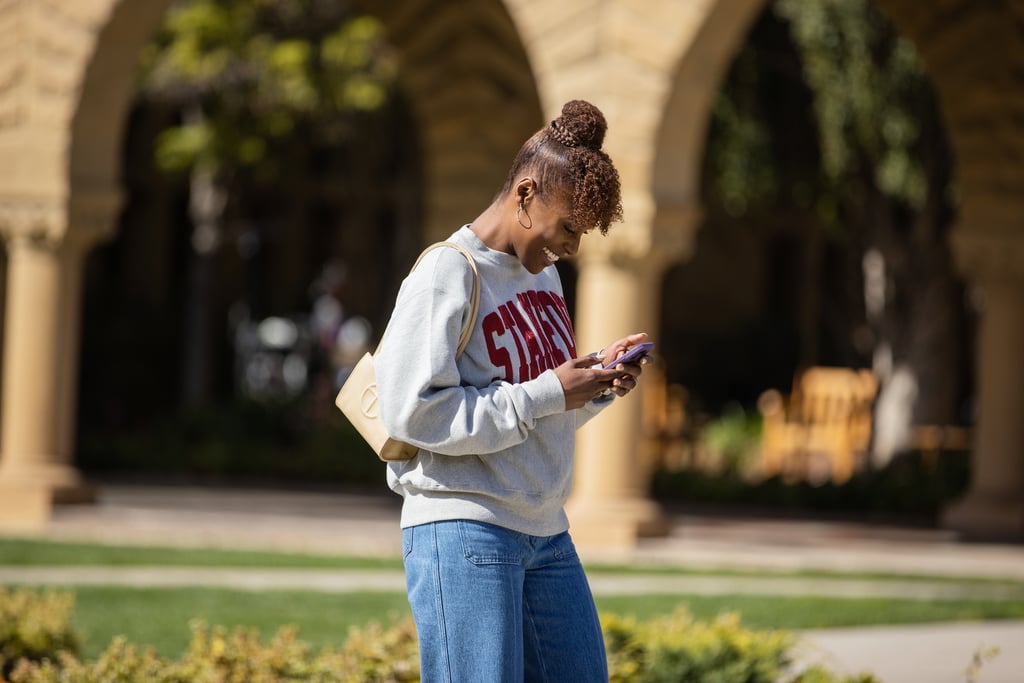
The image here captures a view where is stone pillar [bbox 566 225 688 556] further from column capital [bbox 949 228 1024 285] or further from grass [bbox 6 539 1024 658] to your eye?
column capital [bbox 949 228 1024 285]

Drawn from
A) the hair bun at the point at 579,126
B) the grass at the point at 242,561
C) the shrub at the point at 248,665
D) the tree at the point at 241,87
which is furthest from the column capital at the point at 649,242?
the hair bun at the point at 579,126

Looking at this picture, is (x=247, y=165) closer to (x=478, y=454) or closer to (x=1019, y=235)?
(x=1019, y=235)

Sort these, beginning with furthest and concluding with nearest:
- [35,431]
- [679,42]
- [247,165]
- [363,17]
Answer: [247,165] → [363,17] → [35,431] → [679,42]

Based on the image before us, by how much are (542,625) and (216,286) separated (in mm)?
22026

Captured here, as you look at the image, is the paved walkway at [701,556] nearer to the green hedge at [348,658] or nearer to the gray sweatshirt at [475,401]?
the green hedge at [348,658]

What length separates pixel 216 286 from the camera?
982 inches

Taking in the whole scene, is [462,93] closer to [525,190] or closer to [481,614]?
[525,190]

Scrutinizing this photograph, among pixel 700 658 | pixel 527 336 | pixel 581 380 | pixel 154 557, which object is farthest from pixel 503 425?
pixel 154 557

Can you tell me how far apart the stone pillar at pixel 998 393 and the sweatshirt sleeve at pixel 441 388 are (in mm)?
10735

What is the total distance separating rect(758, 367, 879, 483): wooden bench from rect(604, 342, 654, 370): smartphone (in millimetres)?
14763

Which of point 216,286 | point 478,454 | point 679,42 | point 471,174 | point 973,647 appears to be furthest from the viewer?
point 216,286

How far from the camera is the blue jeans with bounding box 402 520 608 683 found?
334 centimetres

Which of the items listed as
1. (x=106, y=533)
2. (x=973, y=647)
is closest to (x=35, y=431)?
(x=106, y=533)

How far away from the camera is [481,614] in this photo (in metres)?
3.34
